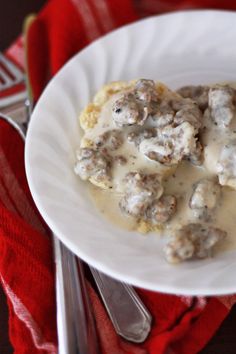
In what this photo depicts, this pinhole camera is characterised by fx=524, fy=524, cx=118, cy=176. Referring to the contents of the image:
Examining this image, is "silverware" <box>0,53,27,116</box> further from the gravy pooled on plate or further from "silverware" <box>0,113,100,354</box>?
"silverware" <box>0,113,100,354</box>

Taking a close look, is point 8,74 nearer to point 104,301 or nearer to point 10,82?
point 10,82

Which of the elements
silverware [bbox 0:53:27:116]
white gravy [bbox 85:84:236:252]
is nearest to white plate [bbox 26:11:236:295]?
white gravy [bbox 85:84:236:252]

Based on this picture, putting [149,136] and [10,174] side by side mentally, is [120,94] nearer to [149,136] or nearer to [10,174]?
[149,136]

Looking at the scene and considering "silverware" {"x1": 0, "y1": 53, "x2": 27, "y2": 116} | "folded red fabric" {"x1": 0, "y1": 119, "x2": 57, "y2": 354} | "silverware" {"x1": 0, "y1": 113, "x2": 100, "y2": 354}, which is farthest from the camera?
"silverware" {"x1": 0, "y1": 53, "x2": 27, "y2": 116}

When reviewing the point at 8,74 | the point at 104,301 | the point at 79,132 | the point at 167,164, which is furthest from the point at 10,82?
the point at 104,301

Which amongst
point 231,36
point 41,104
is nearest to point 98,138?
point 41,104

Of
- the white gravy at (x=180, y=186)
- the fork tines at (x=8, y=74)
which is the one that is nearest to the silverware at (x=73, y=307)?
the white gravy at (x=180, y=186)
